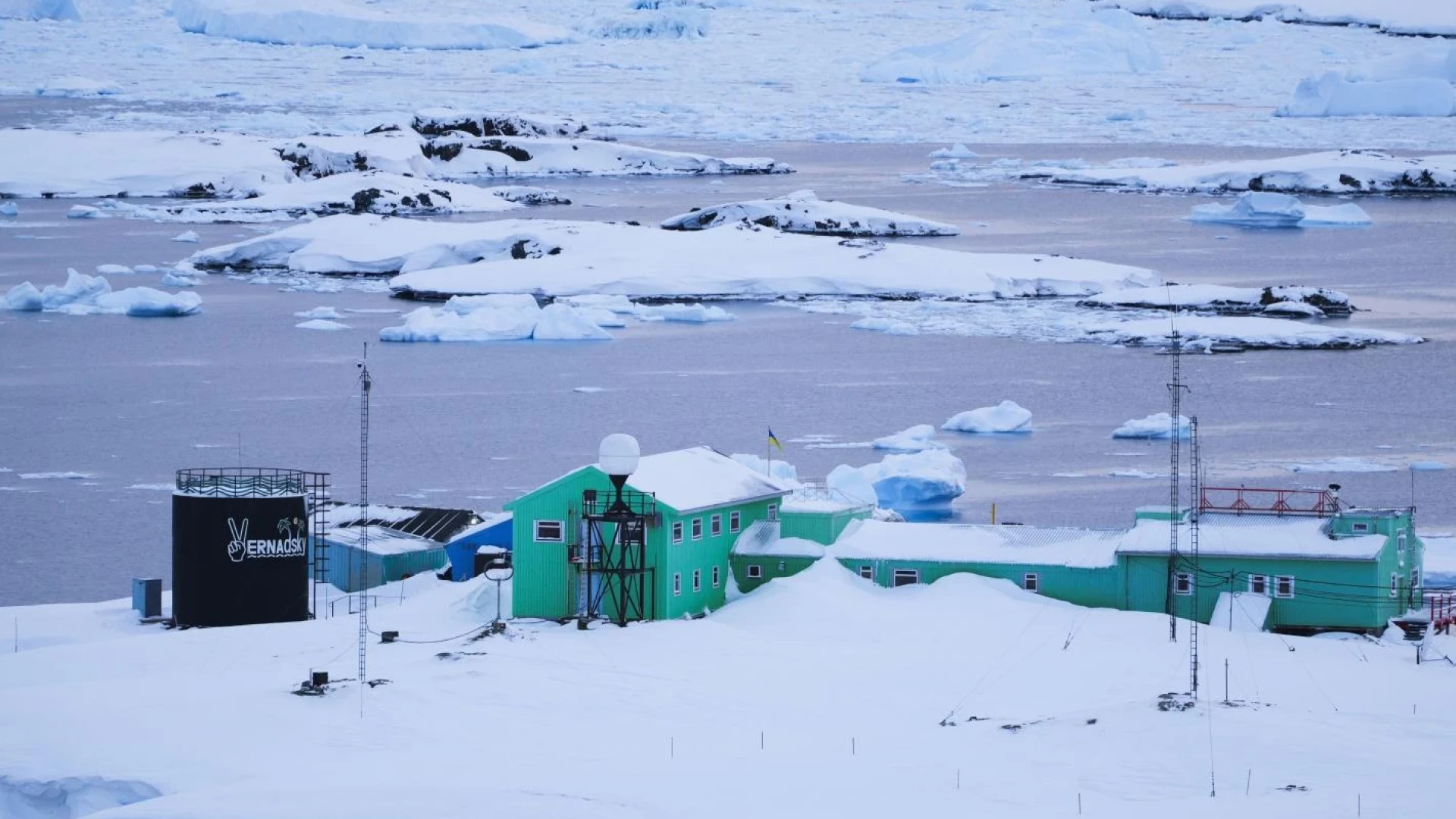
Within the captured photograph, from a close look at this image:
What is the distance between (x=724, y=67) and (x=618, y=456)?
120 meters

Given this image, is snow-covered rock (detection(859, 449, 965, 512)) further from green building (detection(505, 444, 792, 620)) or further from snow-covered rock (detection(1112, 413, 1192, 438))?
green building (detection(505, 444, 792, 620))

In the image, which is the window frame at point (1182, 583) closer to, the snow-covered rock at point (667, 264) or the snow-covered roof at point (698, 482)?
the snow-covered roof at point (698, 482)

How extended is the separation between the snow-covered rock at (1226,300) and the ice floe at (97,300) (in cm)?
2254

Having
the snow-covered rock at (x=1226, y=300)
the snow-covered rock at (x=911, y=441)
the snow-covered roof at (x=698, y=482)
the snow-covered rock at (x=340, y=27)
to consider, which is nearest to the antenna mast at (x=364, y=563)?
the snow-covered roof at (x=698, y=482)

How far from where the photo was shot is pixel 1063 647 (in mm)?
21312

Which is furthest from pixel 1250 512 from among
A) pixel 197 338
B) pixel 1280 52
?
pixel 1280 52

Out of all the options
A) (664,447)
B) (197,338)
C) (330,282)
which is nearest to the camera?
(664,447)

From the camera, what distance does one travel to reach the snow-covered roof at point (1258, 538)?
2256 cm

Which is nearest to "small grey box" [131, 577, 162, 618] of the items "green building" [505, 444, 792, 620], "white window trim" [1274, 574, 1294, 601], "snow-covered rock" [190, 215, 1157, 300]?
"green building" [505, 444, 792, 620]

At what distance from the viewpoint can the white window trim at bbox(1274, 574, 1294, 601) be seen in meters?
22.7

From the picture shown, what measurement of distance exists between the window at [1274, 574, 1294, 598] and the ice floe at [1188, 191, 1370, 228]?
5062 centimetres

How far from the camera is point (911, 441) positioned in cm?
3450

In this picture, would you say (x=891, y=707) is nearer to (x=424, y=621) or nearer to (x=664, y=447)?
(x=424, y=621)

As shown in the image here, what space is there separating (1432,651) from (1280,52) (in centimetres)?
13321
